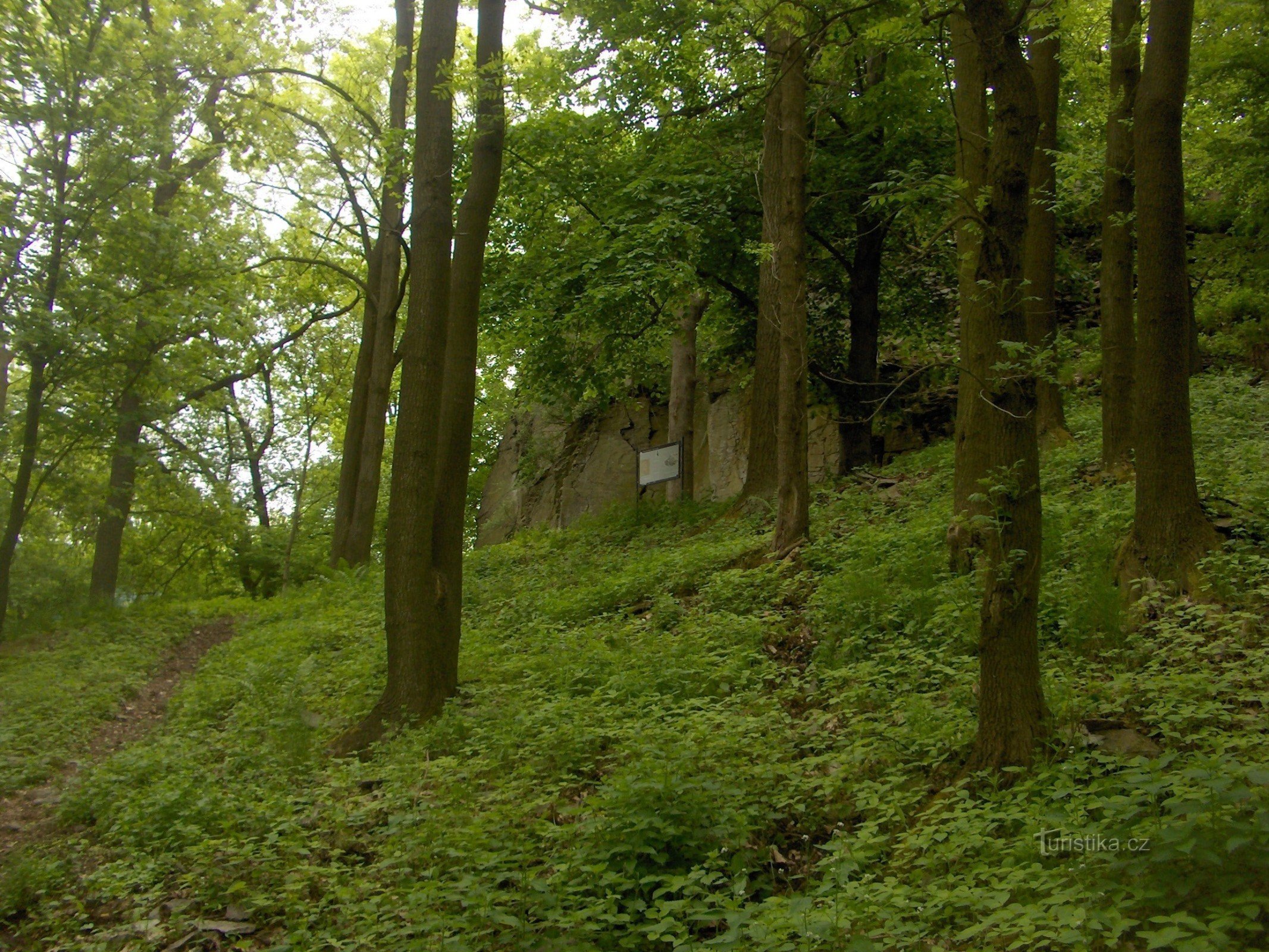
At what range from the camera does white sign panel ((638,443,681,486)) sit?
15766 millimetres

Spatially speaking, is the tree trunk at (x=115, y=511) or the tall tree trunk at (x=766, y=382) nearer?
the tall tree trunk at (x=766, y=382)

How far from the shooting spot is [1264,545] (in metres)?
6.81

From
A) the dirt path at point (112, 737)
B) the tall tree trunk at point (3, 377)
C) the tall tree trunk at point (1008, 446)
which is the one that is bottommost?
the dirt path at point (112, 737)

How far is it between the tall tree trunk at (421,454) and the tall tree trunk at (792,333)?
4008 millimetres

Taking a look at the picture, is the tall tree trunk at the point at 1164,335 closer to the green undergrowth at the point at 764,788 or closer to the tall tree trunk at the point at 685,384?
the green undergrowth at the point at 764,788

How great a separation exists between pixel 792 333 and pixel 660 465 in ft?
17.8

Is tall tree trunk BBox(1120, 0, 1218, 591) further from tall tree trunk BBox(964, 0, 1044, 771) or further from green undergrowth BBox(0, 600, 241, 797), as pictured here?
green undergrowth BBox(0, 600, 241, 797)

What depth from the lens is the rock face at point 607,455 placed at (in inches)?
706

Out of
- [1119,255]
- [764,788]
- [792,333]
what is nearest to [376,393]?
[792,333]

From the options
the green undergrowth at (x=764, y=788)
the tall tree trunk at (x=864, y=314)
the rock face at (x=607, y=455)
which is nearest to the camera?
the green undergrowth at (x=764, y=788)

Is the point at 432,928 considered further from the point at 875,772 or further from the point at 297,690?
the point at 297,690

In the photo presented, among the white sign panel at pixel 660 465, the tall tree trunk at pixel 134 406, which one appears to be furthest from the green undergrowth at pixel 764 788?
the tall tree trunk at pixel 134 406

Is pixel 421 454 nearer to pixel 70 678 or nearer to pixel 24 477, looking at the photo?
pixel 70 678

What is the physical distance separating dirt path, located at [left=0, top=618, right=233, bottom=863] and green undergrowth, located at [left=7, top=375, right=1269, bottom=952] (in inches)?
16.4
